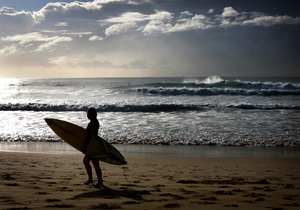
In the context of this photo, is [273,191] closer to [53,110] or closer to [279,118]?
[279,118]

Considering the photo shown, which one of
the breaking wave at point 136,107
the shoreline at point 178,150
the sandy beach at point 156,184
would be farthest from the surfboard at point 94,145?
the breaking wave at point 136,107

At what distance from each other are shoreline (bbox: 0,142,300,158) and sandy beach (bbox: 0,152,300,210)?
37.3 inches

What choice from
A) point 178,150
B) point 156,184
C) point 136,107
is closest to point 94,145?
point 156,184

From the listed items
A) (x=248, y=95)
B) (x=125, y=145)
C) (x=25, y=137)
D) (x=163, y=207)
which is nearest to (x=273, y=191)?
(x=163, y=207)

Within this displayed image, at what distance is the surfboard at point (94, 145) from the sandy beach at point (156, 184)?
48cm

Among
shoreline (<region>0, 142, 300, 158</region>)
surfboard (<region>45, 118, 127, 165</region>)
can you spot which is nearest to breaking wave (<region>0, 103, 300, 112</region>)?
shoreline (<region>0, 142, 300, 158</region>)

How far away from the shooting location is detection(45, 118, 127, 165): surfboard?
6645mm

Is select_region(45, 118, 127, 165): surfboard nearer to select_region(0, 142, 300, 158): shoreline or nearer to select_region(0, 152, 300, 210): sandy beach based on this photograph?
select_region(0, 152, 300, 210): sandy beach

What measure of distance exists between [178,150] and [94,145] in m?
5.85

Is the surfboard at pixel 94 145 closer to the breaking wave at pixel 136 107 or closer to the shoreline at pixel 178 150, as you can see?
the shoreline at pixel 178 150

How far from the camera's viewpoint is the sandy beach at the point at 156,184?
5.04 meters

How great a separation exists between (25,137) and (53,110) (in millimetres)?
11996

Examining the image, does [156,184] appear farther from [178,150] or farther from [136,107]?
[136,107]

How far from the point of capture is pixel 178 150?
1212 centimetres
